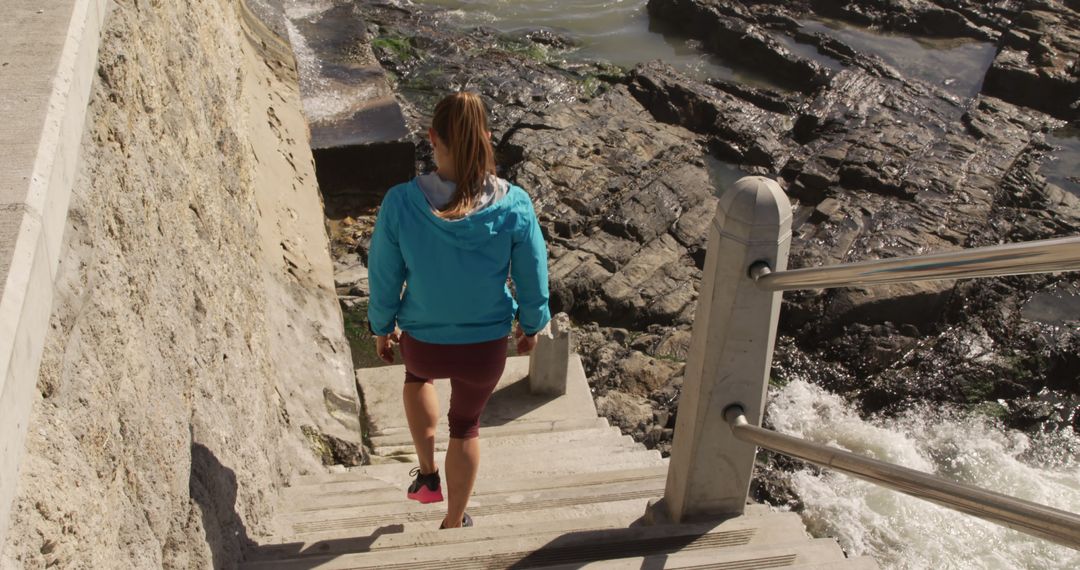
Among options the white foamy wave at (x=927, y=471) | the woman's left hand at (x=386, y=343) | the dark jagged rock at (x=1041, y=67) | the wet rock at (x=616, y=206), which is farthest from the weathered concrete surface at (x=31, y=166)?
the dark jagged rock at (x=1041, y=67)

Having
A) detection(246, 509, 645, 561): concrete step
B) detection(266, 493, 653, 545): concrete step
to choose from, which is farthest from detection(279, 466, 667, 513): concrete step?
detection(246, 509, 645, 561): concrete step

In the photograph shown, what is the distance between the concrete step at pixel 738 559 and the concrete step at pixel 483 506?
2.56ft

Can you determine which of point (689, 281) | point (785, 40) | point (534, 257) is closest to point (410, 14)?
point (785, 40)

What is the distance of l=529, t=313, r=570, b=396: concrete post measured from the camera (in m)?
6.00

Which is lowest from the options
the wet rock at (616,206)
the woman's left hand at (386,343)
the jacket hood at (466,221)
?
the wet rock at (616,206)

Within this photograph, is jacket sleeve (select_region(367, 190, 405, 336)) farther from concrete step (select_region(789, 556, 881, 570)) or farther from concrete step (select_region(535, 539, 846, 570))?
concrete step (select_region(789, 556, 881, 570))

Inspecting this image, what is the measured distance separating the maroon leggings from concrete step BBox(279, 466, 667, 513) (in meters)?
0.73

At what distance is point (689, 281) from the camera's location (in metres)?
10.1

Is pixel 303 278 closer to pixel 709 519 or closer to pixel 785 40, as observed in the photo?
pixel 709 519

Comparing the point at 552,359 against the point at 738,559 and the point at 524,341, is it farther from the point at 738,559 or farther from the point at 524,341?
the point at 738,559

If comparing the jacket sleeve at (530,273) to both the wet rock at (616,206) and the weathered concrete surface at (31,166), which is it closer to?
the weathered concrete surface at (31,166)

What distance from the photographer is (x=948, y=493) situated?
2.20 metres

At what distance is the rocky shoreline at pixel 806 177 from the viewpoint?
31.4ft

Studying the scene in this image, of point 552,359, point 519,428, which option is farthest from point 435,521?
point 552,359
